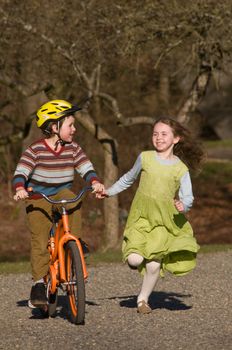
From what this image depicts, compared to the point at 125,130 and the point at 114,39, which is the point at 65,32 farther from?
the point at 125,130

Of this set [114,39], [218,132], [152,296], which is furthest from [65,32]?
[218,132]

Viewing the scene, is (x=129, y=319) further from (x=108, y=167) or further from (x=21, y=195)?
(x=108, y=167)

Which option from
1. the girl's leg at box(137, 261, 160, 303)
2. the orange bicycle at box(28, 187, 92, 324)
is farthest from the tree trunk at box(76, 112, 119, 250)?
the orange bicycle at box(28, 187, 92, 324)

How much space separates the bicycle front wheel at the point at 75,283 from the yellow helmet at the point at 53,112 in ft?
3.49

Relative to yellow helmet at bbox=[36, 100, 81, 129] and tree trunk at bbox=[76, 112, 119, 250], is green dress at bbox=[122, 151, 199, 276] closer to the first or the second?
yellow helmet at bbox=[36, 100, 81, 129]

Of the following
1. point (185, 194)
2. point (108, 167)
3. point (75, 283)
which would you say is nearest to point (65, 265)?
point (75, 283)

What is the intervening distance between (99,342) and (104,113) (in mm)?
20182

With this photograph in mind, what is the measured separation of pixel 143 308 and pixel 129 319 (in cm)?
32

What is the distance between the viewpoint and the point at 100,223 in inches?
1132

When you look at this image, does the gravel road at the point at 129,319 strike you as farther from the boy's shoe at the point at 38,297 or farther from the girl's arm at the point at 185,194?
the girl's arm at the point at 185,194

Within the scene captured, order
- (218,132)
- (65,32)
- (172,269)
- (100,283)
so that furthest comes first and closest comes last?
(218,132)
(65,32)
(100,283)
(172,269)

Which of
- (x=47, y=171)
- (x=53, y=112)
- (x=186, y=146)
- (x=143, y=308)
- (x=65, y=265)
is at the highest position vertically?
(x=53, y=112)

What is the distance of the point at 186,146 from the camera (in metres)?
9.40

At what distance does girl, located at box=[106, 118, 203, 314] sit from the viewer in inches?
358
